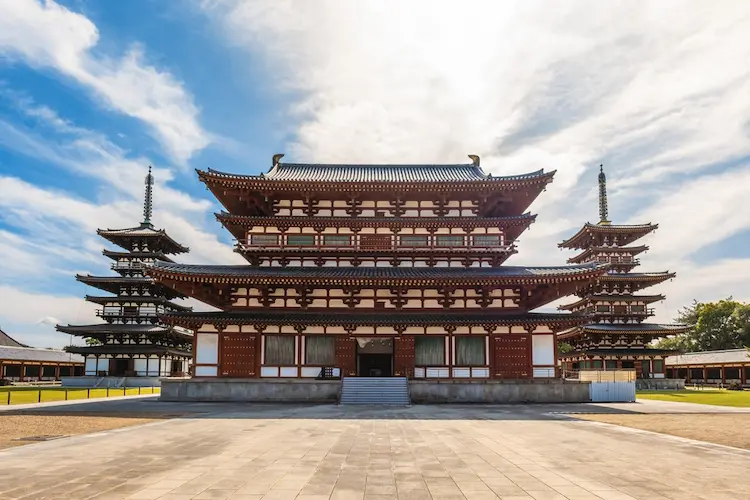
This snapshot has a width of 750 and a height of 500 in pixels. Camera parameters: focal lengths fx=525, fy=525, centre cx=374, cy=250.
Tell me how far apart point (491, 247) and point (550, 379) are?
9.23 metres

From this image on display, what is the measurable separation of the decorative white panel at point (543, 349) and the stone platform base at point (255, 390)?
41.1 ft

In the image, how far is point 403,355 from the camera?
3322 cm

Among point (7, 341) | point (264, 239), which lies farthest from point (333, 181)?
point (7, 341)

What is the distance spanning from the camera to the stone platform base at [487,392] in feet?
103

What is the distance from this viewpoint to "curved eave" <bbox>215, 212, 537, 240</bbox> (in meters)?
35.2

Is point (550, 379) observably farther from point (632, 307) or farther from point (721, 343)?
point (721, 343)

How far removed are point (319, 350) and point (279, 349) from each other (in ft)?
8.31

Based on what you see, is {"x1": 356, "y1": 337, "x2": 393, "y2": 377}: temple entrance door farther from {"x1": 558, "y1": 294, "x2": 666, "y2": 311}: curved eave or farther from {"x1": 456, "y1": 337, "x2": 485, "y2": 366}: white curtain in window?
{"x1": 558, "y1": 294, "x2": 666, "y2": 311}: curved eave

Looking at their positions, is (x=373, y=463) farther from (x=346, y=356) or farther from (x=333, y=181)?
(x=333, y=181)

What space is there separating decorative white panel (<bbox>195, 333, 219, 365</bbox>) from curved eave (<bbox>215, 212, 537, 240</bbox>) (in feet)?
25.3

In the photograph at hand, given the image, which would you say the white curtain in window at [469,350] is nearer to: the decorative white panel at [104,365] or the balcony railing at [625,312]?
the balcony railing at [625,312]

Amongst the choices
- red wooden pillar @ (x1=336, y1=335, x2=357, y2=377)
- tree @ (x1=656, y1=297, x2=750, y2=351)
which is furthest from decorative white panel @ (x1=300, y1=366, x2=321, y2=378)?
tree @ (x1=656, y1=297, x2=750, y2=351)

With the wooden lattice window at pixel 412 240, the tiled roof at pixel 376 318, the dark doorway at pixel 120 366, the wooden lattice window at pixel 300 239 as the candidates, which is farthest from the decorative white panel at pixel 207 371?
the dark doorway at pixel 120 366

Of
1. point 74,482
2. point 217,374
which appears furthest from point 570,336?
point 74,482
